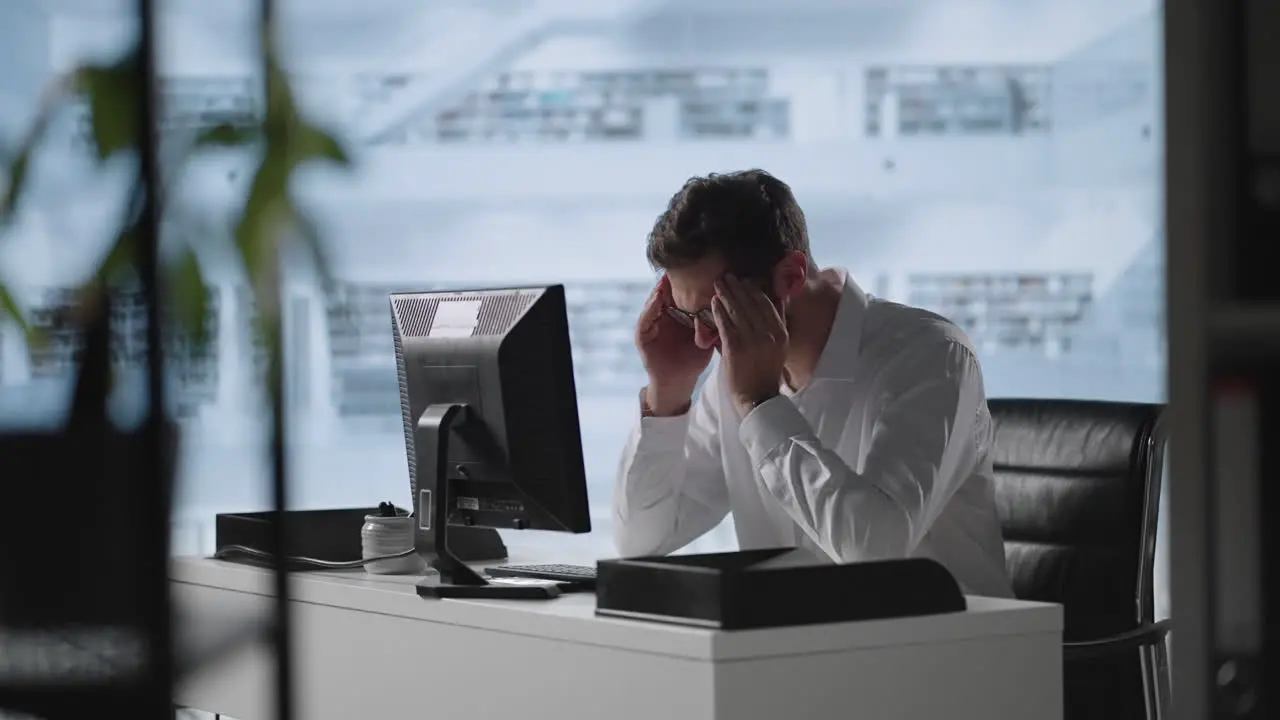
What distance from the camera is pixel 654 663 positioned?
1.70 meters

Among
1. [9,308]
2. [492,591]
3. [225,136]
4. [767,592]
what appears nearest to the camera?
[225,136]

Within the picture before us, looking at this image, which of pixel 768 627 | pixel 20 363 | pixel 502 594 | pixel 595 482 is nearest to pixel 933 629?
pixel 768 627

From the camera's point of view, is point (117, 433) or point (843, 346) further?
point (843, 346)

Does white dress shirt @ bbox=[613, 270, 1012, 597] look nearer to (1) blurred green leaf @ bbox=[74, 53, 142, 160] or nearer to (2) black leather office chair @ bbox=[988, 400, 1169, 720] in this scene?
(2) black leather office chair @ bbox=[988, 400, 1169, 720]

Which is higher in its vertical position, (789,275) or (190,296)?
(789,275)

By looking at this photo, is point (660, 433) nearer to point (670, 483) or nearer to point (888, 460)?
point (670, 483)

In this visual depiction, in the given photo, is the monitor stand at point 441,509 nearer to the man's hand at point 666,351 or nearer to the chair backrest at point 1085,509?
the man's hand at point 666,351

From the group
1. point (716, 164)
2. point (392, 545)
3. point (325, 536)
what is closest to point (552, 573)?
point (392, 545)

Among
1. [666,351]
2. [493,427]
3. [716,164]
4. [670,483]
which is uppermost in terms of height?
[716,164]

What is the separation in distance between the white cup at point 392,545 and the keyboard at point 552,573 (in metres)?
0.13

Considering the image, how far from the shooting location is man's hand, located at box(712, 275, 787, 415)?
2.21 metres

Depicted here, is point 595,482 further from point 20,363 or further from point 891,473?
point 20,363

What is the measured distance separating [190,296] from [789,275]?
1438mm

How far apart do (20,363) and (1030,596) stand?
1.82 meters
